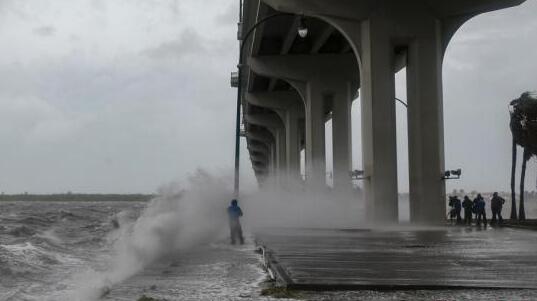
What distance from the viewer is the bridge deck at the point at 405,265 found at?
8766 mm

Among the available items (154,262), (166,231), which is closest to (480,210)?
(166,231)

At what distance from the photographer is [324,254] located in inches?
538

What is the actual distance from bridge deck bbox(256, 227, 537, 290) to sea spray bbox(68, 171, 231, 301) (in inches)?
118

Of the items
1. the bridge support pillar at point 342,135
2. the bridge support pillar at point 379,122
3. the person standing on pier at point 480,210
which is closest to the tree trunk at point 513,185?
the person standing on pier at point 480,210

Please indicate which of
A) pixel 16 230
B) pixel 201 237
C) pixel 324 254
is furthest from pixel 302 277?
pixel 16 230

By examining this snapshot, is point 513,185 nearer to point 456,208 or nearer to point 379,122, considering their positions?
point 456,208

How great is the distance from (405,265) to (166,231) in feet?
42.8

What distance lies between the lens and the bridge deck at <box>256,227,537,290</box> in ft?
28.8

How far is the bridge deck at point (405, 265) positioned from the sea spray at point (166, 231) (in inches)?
118

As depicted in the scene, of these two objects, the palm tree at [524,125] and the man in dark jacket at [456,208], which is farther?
the palm tree at [524,125]

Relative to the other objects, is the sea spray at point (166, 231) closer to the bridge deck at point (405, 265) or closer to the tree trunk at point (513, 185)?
the bridge deck at point (405, 265)

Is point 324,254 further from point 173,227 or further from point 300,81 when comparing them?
point 300,81

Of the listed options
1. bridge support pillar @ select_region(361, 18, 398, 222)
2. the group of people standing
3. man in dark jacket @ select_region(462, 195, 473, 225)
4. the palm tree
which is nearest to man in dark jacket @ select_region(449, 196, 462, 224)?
the group of people standing

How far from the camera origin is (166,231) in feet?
75.9
